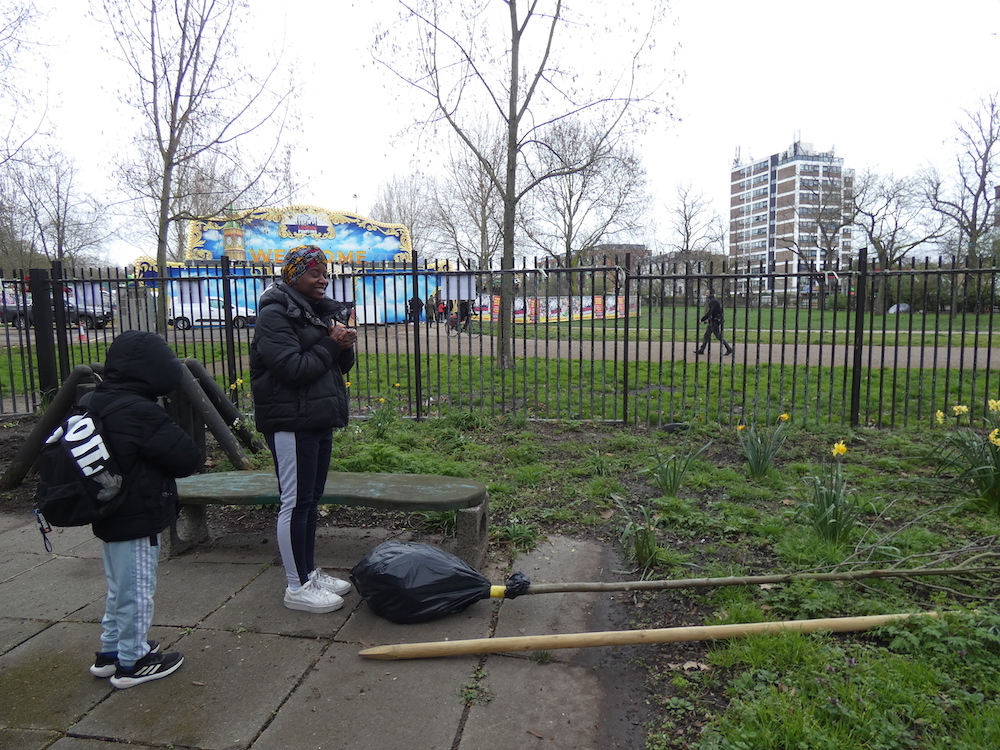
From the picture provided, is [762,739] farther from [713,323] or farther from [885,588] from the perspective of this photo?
[713,323]

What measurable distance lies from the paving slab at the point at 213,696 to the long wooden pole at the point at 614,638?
373 mm

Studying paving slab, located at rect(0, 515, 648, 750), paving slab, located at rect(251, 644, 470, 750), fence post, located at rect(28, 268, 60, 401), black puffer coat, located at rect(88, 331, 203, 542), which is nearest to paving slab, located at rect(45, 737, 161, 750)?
paving slab, located at rect(0, 515, 648, 750)

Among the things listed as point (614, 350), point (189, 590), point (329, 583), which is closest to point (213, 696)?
point (329, 583)

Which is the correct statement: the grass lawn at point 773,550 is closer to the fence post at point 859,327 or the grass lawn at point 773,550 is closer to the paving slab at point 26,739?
the fence post at point 859,327

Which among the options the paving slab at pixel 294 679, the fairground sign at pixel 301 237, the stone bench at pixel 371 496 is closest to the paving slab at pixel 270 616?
the paving slab at pixel 294 679

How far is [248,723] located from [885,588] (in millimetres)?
2970

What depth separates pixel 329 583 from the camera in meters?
3.36

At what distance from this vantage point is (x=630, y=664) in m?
2.79

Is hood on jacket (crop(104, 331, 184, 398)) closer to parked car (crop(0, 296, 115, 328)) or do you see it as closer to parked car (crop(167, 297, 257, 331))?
parked car (crop(167, 297, 257, 331))

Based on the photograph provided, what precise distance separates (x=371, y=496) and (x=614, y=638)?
157 centimetres

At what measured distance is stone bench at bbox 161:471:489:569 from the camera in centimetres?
358

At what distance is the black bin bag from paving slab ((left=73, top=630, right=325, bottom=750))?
1.12 ft

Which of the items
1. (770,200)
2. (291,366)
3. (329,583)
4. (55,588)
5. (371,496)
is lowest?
(55,588)

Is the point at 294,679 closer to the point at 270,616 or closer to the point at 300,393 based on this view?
the point at 270,616
